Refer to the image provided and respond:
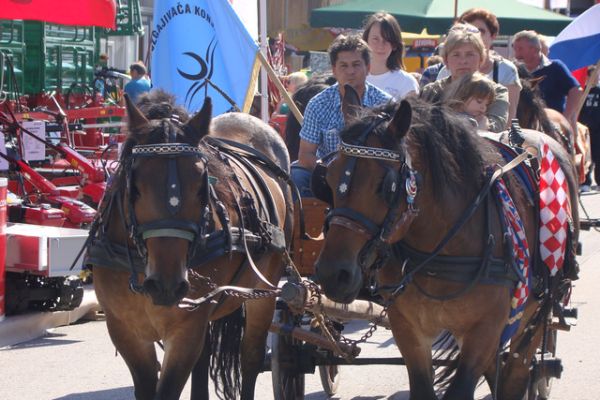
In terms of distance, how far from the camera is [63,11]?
1006 centimetres

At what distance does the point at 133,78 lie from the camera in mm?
15688

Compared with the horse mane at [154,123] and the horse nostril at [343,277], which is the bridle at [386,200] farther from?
the horse mane at [154,123]

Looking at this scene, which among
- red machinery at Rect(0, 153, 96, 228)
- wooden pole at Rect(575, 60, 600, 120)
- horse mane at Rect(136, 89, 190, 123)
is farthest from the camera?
red machinery at Rect(0, 153, 96, 228)

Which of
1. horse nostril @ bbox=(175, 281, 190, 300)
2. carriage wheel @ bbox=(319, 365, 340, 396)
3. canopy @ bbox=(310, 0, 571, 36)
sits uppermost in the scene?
canopy @ bbox=(310, 0, 571, 36)

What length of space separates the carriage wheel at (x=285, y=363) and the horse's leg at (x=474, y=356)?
142 centimetres

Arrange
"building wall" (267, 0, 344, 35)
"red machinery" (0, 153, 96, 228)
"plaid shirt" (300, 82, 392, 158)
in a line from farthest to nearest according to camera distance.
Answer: "building wall" (267, 0, 344, 35) → "red machinery" (0, 153, 96, 228) → "plaid shirt" (300, 82, 392, 158)

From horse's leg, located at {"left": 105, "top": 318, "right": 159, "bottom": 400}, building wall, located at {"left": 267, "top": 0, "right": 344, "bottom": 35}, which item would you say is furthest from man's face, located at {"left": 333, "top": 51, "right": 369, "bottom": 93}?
building wall, located at {"left": 267, "top": 0, "right": 344, "bottom": 35}

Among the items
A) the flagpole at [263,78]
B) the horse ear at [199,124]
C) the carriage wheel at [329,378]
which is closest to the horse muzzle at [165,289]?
the horse ear at [199,124]

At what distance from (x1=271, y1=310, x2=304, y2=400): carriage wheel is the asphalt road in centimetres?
75

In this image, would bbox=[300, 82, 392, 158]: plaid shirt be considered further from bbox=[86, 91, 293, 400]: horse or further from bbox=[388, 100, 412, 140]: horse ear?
bbox=[388, 100, 412, 140]: horse ear

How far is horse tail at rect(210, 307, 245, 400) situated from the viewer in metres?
6.09

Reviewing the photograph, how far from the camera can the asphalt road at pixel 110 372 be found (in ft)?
22.5

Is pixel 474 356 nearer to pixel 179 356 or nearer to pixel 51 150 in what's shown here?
pixel 179 356

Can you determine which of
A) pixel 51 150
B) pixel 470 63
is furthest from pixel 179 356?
pixel 51 150
